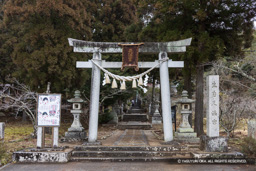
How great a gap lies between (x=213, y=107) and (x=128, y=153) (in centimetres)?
322

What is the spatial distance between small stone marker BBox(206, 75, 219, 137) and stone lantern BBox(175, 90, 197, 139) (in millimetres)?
2705

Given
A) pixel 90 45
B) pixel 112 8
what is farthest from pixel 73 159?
pixel 112 8

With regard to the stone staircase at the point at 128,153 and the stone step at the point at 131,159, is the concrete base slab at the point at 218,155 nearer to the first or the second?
the stone staircase at the point at 128,153

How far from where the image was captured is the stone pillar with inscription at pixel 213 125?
681cm

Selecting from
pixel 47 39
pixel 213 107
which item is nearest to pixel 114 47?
pixel 213 107

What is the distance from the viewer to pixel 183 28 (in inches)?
435

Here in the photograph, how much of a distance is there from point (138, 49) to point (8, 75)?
13974mm

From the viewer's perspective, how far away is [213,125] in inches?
272

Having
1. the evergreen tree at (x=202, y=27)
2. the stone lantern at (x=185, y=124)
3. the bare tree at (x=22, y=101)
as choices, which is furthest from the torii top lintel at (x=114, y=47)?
the bare tree at (x=22, y=101)

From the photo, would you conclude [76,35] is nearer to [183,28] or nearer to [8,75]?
[183,28]

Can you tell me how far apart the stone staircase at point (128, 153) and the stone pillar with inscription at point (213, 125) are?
67cm

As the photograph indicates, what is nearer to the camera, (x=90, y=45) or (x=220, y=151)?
(x=220, y=151)

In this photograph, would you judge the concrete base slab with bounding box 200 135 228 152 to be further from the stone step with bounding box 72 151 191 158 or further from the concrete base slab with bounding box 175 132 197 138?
the concrete base slab with bounding box 175 132 197 138

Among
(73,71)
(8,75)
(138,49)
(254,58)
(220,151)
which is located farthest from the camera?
(8,75)
